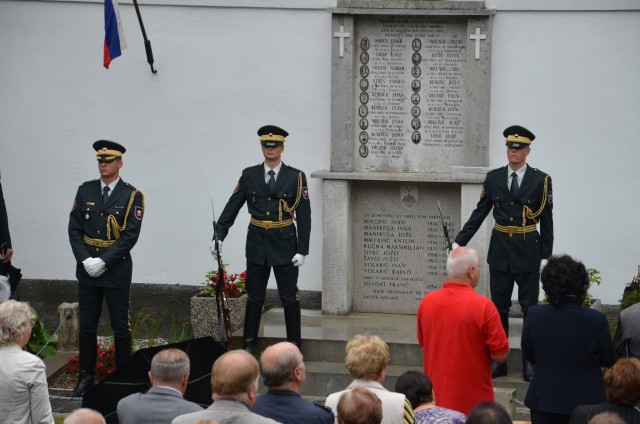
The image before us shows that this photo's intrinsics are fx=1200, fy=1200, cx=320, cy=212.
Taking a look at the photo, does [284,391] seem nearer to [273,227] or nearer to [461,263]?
[461,263]

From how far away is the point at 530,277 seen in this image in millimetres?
8953

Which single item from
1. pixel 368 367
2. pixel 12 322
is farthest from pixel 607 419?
pixel 12 322

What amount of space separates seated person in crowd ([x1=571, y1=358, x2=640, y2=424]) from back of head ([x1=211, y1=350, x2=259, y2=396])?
1491 mm

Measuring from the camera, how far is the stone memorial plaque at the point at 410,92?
33.8 ft

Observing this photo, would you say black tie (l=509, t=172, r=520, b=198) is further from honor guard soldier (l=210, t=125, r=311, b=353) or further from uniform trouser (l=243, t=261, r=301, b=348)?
uniform trouser (l=243, t=261, r=301, b=348)

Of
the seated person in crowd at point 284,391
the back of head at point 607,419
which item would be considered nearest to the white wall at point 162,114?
the seated person in crowd at point 284,391

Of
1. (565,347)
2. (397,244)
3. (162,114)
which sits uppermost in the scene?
(162,114)

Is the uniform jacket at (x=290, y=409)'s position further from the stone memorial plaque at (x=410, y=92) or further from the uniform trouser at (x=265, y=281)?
the stone memorial plaque at (x=410, y=92)

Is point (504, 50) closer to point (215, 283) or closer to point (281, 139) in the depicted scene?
point (281, 139)

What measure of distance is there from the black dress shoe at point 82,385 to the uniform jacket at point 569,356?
13.3 feet

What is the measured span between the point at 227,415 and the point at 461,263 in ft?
6.48

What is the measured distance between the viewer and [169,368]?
5.29 metres

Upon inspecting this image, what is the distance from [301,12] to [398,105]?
1.16m

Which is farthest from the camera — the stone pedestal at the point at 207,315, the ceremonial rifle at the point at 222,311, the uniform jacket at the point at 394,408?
the stone pedestal at the point at 207,315
